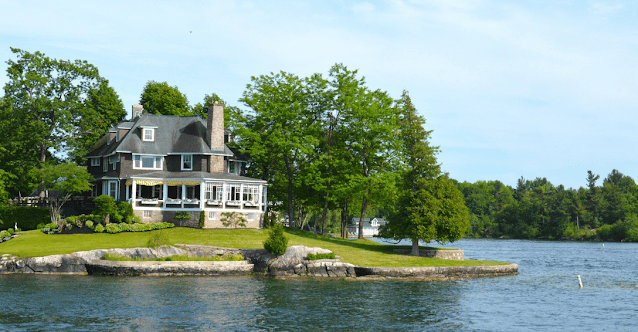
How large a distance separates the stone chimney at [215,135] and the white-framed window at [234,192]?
2980 mm

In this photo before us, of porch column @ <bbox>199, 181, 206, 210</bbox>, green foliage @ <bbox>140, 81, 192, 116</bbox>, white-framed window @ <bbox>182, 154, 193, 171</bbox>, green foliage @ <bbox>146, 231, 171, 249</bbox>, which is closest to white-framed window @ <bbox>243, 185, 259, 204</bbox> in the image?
porch column @ <bbox>199, 181, 206, 210</bbox>

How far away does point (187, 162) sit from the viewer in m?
60.8

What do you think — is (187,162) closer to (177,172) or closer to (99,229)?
(177,172)

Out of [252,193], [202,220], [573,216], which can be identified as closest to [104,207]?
[202,220]

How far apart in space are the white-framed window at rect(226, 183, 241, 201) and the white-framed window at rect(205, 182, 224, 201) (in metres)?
0.87

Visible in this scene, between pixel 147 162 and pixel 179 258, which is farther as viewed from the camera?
pixel 147 162

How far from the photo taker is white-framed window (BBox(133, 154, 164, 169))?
198ft

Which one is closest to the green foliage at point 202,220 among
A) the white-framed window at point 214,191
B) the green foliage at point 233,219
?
the green foliage at point 233,219

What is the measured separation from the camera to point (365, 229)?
192000 millimetres

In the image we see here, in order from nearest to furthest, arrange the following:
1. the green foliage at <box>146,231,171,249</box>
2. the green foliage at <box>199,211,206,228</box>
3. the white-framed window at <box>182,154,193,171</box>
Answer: the green foliage at <box>146,231,171,249</box> → the green foliage at <box>199,211,206,228</box> → the white-framed window at <box>182,154,193,171</box>

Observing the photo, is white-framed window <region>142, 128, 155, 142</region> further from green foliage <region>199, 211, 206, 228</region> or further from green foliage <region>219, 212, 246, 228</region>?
green foliage <region>219, 212, 246, 228</region>

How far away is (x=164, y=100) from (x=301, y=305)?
53.1 m

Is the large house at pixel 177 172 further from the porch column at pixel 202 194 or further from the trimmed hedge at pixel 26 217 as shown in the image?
the trimmed hedge at pixel 26 217

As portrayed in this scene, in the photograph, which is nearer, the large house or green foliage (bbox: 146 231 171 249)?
green foliage (bbox: 146 231 171 249)
